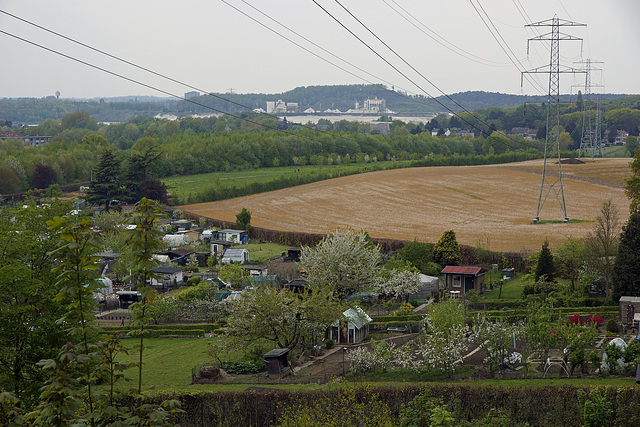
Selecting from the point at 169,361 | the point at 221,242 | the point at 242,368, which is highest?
the point at 221,242

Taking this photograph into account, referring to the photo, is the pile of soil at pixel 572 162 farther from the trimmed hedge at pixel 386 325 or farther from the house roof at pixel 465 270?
the trimmed hedge at pixel 386 325

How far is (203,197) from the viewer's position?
83.5 meters

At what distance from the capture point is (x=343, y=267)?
3781cm

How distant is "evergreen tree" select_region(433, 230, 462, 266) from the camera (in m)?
44.0

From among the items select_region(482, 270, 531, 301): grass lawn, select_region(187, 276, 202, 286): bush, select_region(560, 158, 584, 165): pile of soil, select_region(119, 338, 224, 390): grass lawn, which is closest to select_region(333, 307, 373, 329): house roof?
select_region(119, 338, 224, 390): grass lawn

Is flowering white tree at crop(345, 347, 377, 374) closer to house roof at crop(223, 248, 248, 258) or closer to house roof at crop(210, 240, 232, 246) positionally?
house roof at crop(223, 248, 248, 258)

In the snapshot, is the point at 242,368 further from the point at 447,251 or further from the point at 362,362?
the point at 447,251

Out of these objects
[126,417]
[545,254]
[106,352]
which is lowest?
[545,254]

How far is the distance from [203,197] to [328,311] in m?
57.4

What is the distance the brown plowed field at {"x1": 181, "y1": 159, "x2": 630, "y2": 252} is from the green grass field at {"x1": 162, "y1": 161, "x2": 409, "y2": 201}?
6.53m

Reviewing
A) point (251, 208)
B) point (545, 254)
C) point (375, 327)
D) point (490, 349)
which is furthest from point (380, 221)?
point (490, 349)

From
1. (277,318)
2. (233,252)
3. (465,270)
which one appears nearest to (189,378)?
(277,318)

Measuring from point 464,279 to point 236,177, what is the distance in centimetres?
6925

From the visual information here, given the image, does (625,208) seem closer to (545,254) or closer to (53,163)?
(545,254)
